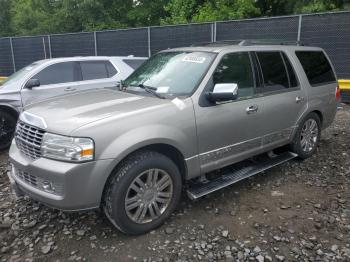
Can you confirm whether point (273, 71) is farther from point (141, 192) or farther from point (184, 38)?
point (184, 38)

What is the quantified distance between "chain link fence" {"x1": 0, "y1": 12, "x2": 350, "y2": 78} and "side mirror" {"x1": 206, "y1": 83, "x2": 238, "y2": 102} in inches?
281

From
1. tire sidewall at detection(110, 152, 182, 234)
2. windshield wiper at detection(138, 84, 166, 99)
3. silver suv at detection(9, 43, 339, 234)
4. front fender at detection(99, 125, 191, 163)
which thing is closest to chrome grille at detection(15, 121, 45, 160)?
silver suv at detection(9, 43, 339, 234)

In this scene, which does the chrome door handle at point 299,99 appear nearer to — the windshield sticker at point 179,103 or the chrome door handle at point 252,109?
the chrome door handle at point 252,109

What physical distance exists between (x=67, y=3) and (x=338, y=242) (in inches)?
814

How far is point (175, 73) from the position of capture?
421 centimetres

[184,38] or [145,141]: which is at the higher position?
[184,38]

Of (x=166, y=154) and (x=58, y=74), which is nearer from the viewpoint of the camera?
(x=166, y=154)

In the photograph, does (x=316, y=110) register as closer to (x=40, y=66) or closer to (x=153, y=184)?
(x=153, y=184)

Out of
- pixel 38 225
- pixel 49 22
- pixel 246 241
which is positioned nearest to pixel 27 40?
pixel 49 22

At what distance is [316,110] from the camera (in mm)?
5500

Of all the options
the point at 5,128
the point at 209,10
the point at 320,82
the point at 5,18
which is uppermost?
the point at 209,10

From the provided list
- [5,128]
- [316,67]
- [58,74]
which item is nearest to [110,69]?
[58,74]

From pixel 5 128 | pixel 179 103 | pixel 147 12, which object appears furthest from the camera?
pixel 147 12

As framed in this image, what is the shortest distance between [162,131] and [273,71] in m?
2.09
